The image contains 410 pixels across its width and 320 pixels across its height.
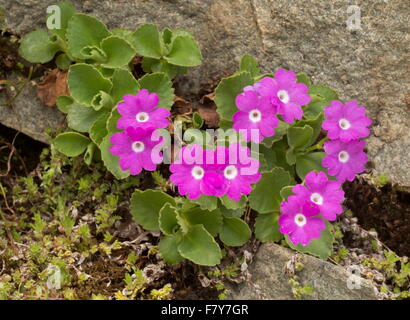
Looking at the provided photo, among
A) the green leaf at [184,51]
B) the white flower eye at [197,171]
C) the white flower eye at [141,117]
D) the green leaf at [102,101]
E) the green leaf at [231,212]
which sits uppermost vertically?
the green leaf at [184,51]

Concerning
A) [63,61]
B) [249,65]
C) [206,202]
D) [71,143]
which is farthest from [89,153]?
[249,65]

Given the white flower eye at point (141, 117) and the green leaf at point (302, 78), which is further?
the green leaf at point (302, 78)

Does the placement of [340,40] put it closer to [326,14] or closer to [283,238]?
[326,14]

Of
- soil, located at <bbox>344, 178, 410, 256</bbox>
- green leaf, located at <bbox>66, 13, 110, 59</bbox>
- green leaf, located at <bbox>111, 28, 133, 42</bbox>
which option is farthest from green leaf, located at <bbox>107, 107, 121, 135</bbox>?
soil, located at <bbox>344, 178, 410, 256</bbox>

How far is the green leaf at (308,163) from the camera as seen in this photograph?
3271 mm

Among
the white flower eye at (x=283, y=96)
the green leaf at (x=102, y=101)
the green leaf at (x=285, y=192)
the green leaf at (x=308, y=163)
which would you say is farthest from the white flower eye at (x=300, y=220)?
the green leaf at (x=102, y=101)

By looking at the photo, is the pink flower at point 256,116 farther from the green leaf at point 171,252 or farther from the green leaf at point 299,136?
the green leaf at point 171,252

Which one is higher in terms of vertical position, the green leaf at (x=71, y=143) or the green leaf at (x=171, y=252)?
the green leaf at (x=71, y=143)

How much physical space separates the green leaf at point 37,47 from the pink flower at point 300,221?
1.60 meters

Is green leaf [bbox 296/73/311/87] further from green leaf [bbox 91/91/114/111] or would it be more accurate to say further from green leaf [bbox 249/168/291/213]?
green leaf [bbox 91/91/114/111]

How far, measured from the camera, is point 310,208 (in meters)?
2.89

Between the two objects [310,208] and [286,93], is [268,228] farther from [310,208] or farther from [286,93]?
[286,93]

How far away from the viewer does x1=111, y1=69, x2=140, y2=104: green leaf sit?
3.19m

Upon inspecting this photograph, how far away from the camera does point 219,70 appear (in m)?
3.56
